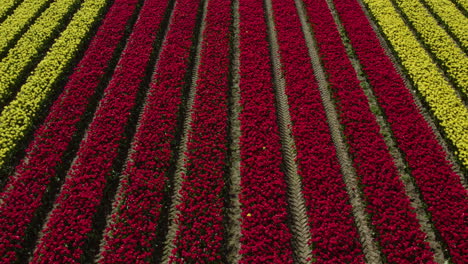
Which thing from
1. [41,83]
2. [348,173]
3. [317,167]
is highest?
[41,83]

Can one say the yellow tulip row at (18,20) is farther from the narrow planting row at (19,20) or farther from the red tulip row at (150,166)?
the red tulip row at (150,166)

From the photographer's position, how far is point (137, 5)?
24453mm

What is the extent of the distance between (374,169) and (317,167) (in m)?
2.14

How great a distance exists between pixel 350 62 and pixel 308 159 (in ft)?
24.4

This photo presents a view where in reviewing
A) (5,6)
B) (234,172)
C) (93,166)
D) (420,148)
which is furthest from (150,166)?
(5,6)

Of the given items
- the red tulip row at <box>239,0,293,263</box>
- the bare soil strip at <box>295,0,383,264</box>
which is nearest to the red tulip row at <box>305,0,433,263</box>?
the bare soil strip at <box>295,0,383,264</box>

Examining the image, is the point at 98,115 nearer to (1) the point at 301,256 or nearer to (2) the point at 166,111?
(2) the point at 166,111

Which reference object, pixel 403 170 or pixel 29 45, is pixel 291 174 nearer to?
pixel 403 170

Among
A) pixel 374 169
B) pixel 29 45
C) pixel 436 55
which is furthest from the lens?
pixel 29 45

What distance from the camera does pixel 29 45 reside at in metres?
20.5

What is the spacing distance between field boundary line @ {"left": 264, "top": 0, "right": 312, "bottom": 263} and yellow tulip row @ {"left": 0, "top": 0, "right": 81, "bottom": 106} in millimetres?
12798

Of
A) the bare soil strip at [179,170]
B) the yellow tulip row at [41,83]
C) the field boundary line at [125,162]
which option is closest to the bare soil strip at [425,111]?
the bare soil strip at [179,170]

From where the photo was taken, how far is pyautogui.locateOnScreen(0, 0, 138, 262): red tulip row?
1266 centimetres

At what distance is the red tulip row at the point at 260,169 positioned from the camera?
12156 millimetres
